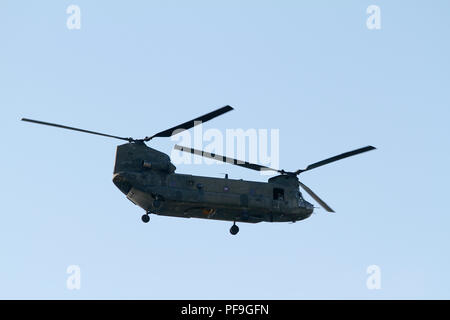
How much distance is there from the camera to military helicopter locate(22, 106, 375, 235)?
179 feet

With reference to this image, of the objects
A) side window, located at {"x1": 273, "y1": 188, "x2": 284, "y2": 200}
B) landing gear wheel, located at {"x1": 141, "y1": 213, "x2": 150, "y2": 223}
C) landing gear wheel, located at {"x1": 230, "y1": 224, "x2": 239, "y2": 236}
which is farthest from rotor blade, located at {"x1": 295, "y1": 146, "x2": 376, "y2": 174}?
landing gear wheel, located at {"x1": 141, "y1": 213, "x2": 150, "y2": 223}

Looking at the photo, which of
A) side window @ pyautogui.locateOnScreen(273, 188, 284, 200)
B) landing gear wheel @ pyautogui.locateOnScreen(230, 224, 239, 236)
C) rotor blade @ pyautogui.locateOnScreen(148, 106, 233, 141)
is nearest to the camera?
rotor blade @ pyautogui.locateOnScreen(148, 106, 233, 141)

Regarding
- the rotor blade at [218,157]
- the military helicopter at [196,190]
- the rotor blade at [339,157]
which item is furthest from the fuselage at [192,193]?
the rotor blade at [339,157]

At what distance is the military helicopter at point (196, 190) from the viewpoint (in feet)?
179

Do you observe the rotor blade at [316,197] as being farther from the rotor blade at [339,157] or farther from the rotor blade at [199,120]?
the rotor blade at [199,120]

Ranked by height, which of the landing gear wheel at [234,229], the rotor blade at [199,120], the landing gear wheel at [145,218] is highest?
the rotor blade at [199,120]

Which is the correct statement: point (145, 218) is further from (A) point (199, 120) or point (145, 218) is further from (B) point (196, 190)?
(A) point (199, 120)

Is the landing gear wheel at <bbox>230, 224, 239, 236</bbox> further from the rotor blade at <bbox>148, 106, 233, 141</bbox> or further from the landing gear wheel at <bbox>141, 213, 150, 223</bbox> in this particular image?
the rotor blade at <bbox>148, 106, 233, 141</bbox>

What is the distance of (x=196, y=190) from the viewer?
55.8 metres

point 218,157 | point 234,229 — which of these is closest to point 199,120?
point 218,157

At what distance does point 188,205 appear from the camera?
55.6 meters
